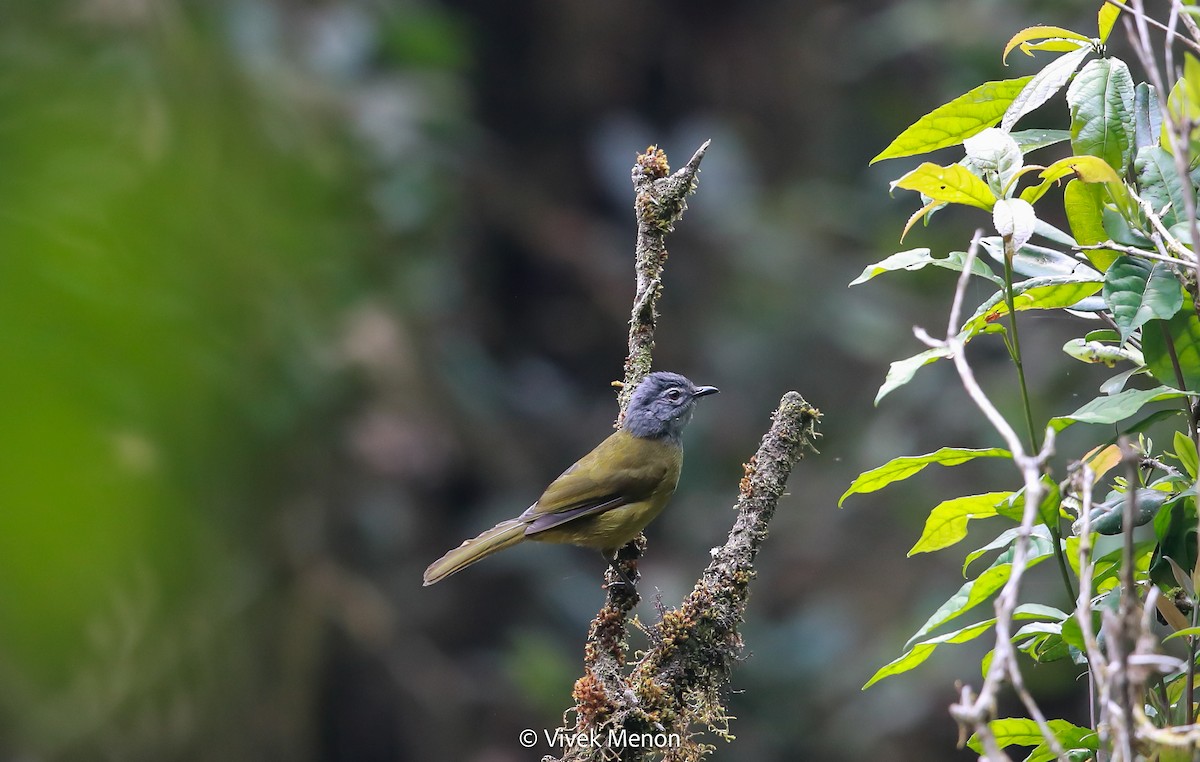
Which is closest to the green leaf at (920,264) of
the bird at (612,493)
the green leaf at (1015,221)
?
the green leaf at (1015,221)

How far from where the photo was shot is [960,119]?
190 cm

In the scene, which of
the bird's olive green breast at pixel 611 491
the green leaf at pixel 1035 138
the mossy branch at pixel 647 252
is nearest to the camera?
the green leaf at pixel 1035 138

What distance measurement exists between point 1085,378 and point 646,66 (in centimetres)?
437

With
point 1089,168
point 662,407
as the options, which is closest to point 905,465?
point 1089,168

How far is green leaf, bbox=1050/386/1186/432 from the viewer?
1.59 m

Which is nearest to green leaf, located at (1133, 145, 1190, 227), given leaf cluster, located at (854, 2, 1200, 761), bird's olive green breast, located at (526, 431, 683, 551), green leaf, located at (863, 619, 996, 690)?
leaf cluster, located at (854, 2, 1200, 761)

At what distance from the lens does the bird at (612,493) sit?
3916mm

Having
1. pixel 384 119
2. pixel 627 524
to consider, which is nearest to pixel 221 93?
pixel 384 119

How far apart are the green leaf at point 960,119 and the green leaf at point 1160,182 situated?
0.25m

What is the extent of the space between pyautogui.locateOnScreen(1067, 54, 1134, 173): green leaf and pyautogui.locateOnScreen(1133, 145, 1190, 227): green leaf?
0.03 meters

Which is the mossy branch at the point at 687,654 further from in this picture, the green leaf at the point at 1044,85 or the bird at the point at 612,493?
the bird at the point at 612,493

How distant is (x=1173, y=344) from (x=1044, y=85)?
17.5 inches

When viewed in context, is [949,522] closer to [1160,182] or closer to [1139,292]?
[1139,292]

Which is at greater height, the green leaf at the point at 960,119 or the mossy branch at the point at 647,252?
the mossy branch at the point at 647,252
